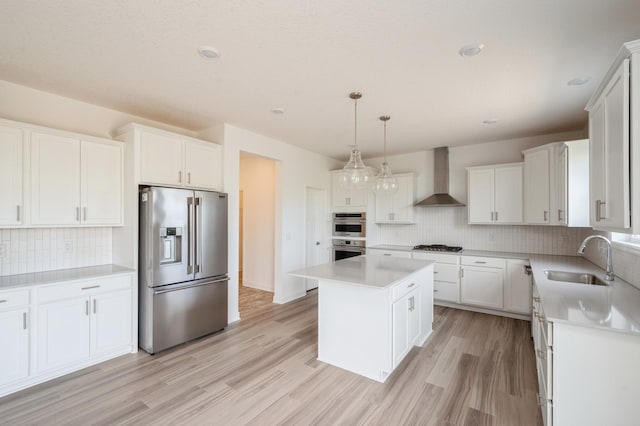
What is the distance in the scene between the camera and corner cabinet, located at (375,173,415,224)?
5.25 metres

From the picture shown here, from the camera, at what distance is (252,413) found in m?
2.14

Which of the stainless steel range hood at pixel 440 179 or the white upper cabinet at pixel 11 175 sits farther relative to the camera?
the stainless steel range hood at pixel 440 179

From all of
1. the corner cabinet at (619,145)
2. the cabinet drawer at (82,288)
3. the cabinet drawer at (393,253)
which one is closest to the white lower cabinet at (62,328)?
the cabinet drawer at (82,288)

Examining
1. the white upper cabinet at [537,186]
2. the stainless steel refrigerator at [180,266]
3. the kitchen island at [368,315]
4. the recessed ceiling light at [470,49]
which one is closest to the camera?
the recessed ceiling light at [470,49]

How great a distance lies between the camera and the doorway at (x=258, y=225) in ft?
18.2

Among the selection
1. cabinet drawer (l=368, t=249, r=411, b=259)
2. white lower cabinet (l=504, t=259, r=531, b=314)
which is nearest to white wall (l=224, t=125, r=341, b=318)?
cabinet drawer (l=368, t=249, r=411, b=259)

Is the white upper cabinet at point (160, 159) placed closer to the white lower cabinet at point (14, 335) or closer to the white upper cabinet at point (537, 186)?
the white lower cabinet at point (14, 335)

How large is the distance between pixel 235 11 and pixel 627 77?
2150mm

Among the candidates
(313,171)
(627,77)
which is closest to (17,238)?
(313,171)

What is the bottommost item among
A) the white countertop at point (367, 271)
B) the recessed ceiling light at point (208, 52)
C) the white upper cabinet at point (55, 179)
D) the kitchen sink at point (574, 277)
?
the kitchen sink at point (574, 277)

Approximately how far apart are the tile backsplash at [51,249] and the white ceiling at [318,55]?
1.41 m

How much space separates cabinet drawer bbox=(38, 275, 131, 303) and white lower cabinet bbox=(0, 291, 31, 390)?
12 cm

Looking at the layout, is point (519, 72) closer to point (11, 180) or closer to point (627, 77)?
point (627, 77)

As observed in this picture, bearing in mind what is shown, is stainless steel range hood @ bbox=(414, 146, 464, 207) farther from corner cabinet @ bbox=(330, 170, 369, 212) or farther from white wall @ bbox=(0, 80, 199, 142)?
white wall @ bbox=(0, 80, 199, 142)
